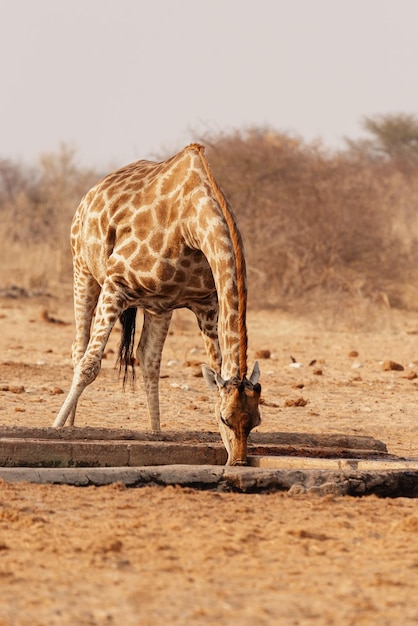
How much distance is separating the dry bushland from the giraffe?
8.49 meters

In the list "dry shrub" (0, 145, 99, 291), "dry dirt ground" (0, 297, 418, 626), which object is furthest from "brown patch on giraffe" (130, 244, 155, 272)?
"dry shrub" (0, 145, 99, 291)

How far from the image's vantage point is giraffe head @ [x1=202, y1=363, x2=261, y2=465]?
5.91 m

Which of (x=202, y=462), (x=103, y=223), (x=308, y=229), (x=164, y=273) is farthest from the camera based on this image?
(x=308, y=229)

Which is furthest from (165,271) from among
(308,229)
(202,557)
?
(308,229)

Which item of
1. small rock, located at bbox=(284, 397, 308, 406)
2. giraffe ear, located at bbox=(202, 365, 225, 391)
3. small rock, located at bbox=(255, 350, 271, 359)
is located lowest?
small rock, located at bbox=(284, 397, 308, 406)

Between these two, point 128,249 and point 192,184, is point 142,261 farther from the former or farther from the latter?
point 192,184

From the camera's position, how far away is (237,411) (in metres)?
5.90

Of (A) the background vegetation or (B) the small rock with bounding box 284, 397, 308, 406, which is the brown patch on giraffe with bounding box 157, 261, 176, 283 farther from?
(A) the background vegetation

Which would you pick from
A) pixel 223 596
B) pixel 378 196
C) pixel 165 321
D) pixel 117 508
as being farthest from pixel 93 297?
pixel 378 196

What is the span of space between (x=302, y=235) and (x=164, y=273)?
10941mm

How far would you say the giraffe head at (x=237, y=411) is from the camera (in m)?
5.91

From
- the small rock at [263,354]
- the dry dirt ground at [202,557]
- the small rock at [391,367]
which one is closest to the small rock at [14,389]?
the dry dirt ground at [202,557]

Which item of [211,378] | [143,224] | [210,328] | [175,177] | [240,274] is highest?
[175,177]

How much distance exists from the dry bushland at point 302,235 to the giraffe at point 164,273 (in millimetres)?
8494
